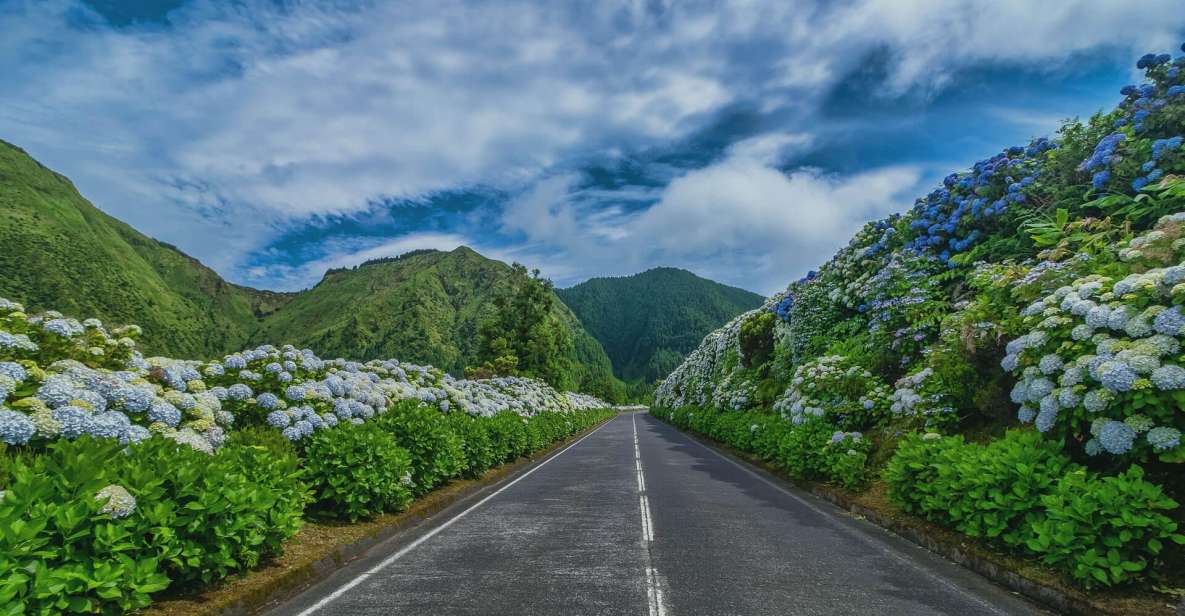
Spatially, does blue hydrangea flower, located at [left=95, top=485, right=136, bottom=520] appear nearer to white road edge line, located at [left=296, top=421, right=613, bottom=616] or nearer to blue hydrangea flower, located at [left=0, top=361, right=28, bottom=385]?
white road edge line, located at [left=296, top=421, right=613, bottom=616]

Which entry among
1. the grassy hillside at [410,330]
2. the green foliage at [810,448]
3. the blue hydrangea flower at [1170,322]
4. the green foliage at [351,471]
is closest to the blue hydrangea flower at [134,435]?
the green foliage at [351,471]

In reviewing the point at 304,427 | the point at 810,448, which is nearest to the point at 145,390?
the point at 304,427

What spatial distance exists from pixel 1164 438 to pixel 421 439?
9879mm

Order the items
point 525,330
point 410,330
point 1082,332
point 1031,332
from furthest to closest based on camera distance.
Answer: point 410,330 → point 525,330 → point 1031,332 → point 1082,332

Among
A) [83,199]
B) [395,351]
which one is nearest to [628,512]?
[395,351]

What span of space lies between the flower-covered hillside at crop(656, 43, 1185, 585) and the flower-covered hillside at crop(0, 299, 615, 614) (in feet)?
24.7

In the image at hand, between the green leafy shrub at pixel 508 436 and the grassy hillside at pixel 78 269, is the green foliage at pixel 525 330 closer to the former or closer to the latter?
the green leafy shrub at pixel 508 436

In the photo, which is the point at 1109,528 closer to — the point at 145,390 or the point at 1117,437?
the point at 1117,437

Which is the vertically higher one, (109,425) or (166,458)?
(109,425)

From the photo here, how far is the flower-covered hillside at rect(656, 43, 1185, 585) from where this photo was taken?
17.5 feet

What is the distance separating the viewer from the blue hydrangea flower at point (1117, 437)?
17.3 feet

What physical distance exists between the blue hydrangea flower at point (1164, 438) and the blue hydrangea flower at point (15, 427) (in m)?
9.69

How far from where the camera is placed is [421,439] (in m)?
10.7

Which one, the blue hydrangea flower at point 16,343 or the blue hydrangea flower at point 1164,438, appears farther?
the blue hydrangea flower at point 16,343
